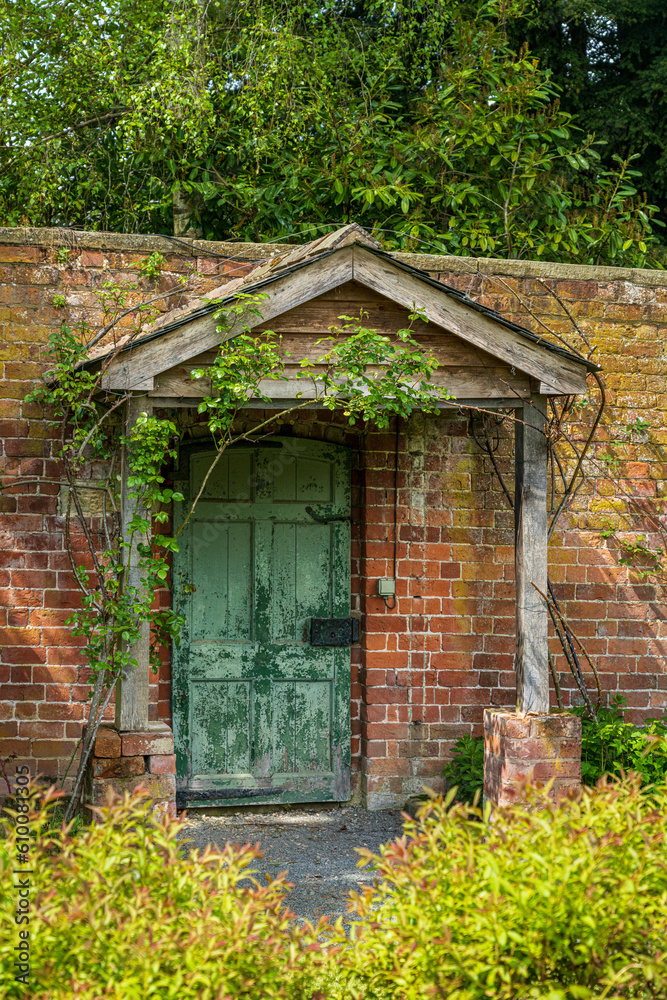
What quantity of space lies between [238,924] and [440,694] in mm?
3835

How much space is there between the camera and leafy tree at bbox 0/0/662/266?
754cm

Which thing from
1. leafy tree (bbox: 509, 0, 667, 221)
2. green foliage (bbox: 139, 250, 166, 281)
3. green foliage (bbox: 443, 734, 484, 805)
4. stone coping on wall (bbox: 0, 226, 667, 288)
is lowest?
green foliage (bbox: 443, 734, 484, 805)

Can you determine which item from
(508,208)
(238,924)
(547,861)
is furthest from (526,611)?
(508,208)

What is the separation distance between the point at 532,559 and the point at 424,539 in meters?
1.00

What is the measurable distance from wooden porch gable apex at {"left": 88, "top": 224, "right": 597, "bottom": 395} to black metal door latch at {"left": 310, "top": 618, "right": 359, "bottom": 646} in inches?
79.2

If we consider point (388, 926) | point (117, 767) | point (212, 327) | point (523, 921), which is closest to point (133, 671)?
point (117, 767)

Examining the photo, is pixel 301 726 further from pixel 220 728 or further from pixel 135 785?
pixel 135 785

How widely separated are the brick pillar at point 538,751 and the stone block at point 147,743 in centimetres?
179

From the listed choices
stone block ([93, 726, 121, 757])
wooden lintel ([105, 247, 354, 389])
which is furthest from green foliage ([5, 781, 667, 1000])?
wooden lintel ([105, 247, 354, 389])

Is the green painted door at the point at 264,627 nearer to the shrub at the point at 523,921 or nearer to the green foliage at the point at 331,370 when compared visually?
the green foliage at the point at 331,370

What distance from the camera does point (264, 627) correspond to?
588 cm

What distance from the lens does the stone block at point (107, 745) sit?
4.51 m

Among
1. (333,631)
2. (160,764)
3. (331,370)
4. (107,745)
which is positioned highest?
(331,370)

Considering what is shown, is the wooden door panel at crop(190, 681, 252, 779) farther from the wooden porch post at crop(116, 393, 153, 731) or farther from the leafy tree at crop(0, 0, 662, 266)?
the leafy tree at crop(0, 0, 662, 266)
